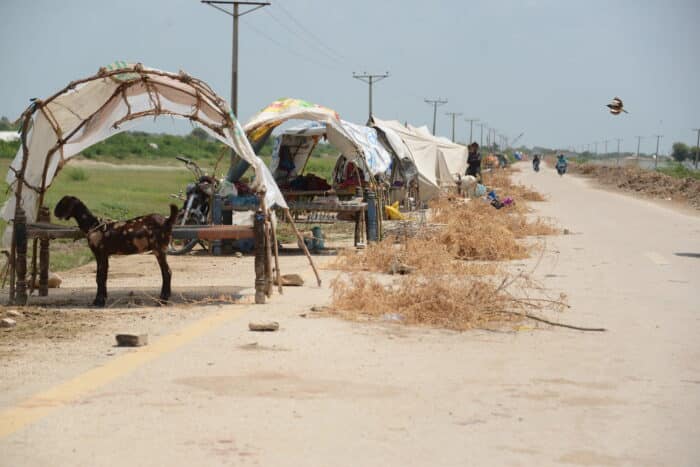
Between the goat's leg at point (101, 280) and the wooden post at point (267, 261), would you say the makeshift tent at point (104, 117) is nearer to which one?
the wooden post at point (267, 261)

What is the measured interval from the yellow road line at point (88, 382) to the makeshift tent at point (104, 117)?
3040 mm

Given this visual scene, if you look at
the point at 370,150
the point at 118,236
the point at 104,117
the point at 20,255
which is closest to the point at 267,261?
the point at 118,236

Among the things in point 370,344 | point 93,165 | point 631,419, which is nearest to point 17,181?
point 370,344

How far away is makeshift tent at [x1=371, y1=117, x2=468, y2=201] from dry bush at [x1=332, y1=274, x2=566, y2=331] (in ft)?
62.0

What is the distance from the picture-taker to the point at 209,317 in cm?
1005

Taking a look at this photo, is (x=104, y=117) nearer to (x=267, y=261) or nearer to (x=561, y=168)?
(x=267, y=261)

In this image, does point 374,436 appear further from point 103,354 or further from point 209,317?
point 209,317

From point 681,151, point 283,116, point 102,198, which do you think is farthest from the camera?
point 681,151

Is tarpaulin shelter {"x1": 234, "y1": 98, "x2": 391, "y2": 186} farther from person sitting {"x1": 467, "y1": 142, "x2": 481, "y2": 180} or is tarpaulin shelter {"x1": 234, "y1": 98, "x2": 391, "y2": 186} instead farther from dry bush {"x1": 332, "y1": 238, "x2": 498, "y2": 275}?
person sitting {"x1": 467, "y1": 142, "x2": 481, "y2": 180}

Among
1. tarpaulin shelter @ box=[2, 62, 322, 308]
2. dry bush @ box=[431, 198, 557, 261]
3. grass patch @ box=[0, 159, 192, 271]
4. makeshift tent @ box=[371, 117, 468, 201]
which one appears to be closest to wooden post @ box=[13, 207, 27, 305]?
tarpaulin shelter @ box=[2, 62, 322, 308]

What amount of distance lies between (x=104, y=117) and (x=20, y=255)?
2429 mm

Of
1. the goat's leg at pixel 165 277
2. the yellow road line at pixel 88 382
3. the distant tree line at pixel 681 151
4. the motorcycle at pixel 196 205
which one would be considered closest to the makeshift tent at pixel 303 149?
the motorcycle at pixel 196 205

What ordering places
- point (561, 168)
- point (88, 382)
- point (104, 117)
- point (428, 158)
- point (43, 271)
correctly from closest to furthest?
1. point (88, 382)
2. point (43, 271)
3. point (104, 117)
4. point (428, 158)
5. point (561, 168)

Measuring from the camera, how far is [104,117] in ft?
40.8
